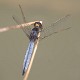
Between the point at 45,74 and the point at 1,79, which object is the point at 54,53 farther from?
the point at 1,79


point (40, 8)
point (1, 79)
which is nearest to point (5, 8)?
point (40, 8)

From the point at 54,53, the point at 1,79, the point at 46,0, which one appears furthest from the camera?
the point at 46,0

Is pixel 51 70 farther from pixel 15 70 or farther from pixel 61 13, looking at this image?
pixel 61 13

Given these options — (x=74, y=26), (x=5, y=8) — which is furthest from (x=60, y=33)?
(x=5, y=8)

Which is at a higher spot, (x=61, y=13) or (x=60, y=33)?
(x=61, y=13)

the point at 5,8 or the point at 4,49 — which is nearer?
the point at 4,49

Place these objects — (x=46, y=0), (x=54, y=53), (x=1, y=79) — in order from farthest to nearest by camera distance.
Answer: (x=46, y=0) < (x=54, y=53) < (x=1, y=79)

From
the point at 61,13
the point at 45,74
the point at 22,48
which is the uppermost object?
the point at 61,13
